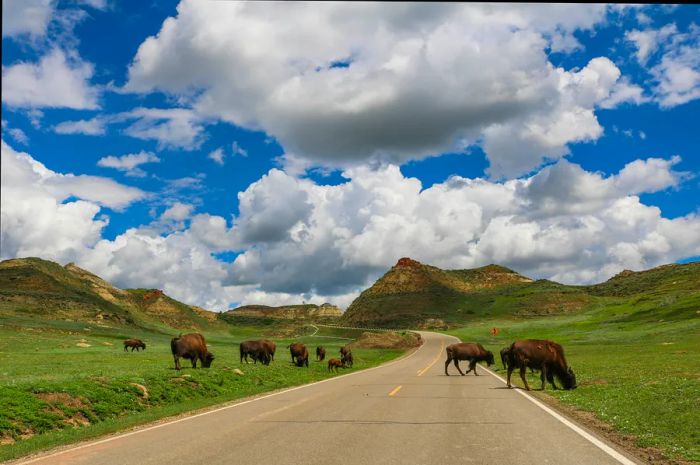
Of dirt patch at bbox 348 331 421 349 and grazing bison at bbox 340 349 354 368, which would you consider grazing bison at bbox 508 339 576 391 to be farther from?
dirt patch at bbox 348 331 421 349

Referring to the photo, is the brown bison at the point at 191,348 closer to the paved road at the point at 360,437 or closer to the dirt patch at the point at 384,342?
the paved road at the point at 360,437

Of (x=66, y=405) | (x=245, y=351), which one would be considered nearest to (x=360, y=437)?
(x=66, y=405)

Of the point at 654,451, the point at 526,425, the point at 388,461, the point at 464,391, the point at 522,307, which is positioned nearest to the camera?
the point at 388,461

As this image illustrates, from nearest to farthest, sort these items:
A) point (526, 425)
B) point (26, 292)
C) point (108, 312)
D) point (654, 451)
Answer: point (654, 451) → point (526, 425) → point (26, 292) → point (108, 312)

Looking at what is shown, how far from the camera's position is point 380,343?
85125mm

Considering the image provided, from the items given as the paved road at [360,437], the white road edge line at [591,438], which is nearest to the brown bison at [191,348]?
the paved road at [360,437]

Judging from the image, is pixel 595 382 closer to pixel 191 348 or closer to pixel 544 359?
pixel 544 359

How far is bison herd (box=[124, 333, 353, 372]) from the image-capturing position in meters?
31.5

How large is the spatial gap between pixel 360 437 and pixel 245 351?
104 ft

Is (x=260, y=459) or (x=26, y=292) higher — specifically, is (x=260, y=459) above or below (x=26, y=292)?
below

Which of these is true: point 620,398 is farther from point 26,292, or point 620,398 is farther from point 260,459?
point 26,292

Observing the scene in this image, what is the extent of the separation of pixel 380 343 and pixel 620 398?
225 feet

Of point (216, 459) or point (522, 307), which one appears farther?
point (522, 307)

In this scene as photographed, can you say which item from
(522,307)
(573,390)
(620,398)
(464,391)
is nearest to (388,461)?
(620,398)
